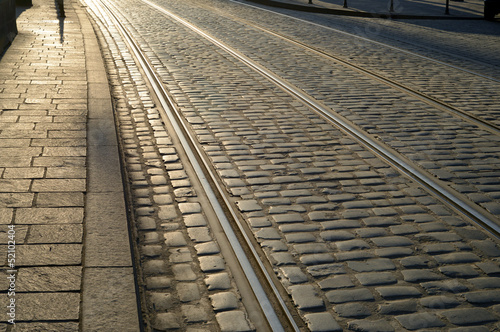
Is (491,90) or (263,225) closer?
(263,225)

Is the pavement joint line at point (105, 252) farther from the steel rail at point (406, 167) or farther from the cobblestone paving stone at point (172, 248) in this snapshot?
the steel rail at point (406, 167)

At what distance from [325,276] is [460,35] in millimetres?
14558

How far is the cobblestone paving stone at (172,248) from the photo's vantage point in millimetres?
3191

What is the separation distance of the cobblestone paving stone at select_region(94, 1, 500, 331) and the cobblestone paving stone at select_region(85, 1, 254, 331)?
12 cm

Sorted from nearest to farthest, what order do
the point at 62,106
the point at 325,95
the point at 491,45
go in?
the point at 62,106 < the point at 325,95 < the point at 491,45

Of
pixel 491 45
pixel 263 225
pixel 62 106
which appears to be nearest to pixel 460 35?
pixel 491 45

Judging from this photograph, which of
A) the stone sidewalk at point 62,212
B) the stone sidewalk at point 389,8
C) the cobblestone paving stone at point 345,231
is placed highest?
the stone sidewalk at point 389,8

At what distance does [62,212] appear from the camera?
13.5ft

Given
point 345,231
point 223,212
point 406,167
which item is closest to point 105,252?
point 223,212

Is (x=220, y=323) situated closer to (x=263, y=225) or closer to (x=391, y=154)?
(x=263, y=225)

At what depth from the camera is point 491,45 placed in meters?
14.5

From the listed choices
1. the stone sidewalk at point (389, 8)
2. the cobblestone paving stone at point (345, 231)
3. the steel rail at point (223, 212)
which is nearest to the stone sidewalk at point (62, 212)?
the cobblestone paving stone at point (345, 231)

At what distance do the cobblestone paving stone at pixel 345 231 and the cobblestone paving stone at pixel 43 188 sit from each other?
0.63 metres

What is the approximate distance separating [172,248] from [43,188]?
1.26 metres
